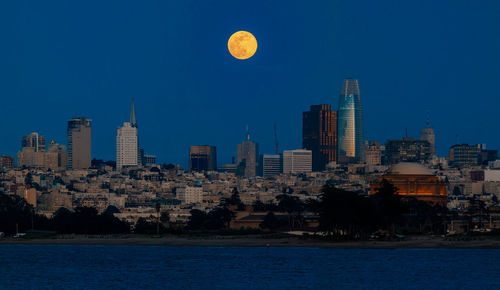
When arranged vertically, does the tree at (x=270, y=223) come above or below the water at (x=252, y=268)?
above

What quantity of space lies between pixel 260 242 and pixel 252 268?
3909cm

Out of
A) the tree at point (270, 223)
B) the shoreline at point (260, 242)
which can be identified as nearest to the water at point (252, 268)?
the shoreline at point (260, 242)

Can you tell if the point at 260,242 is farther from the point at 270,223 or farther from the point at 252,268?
the point at 252,268

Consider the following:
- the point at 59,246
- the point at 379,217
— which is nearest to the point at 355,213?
the point at 379,217

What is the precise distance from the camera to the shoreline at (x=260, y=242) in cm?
14112

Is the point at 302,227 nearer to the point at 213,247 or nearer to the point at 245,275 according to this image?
the point at 213,247

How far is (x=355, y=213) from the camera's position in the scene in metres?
144

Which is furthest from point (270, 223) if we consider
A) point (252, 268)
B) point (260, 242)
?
point (252, 268)

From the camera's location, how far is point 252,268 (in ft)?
395

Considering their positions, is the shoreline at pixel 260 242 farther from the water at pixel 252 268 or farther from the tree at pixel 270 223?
the tree at pixel 270 223

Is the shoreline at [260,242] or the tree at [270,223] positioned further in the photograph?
the tree at [270,223]

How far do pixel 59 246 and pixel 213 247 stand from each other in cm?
2436

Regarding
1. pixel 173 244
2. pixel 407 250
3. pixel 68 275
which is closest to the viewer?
pixel 68 275

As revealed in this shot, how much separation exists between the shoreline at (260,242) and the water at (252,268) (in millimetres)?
1229
